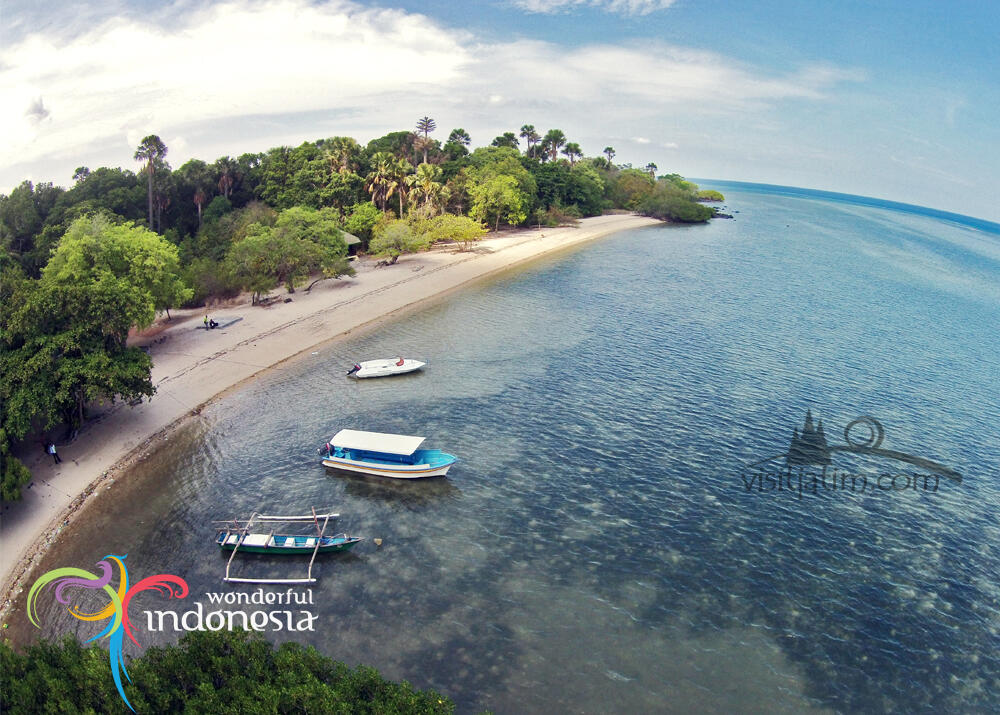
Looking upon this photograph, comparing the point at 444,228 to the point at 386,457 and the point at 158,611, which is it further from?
the point at 158,611

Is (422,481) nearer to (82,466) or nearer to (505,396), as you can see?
(505,396)

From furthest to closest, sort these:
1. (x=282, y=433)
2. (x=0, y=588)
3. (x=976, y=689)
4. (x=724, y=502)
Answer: (x=282, y=433)
(x=724, y=502)
(x=0, y=588)
(x=976, y=689)

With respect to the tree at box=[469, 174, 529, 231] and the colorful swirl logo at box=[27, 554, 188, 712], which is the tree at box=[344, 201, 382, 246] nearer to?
the tree at box=[469, 174, 529, 231]

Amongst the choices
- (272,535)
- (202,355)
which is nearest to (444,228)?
(202,355)

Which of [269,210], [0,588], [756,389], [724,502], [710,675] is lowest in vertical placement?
[0,588]

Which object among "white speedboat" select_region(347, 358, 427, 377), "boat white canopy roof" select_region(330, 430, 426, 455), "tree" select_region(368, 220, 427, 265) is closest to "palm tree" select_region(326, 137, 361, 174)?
"tree" select_region(368, 220, 427, 265)

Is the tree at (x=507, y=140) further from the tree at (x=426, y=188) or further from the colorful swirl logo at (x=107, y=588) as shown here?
the colorful swirl logo at (x=107, y=588)

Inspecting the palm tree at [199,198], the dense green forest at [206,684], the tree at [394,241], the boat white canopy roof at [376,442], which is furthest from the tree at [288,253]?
the dense green forest at [206,684]

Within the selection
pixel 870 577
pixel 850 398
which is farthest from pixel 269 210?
pixel 870 577
